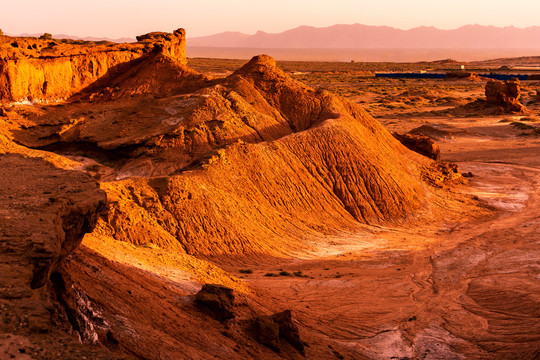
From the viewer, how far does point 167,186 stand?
18.5m

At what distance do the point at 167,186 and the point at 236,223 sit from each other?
89.5 inches

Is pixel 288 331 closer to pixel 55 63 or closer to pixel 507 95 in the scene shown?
pixel 55 63

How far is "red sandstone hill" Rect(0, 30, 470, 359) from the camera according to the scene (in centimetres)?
887

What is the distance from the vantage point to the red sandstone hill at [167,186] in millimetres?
8867

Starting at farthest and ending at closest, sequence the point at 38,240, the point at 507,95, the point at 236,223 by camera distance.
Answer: the point at 507,95
the point at 236,223
the point at 38,240

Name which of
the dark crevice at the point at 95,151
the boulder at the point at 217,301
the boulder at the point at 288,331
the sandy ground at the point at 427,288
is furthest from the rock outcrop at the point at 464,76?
the boulder at the point at 217,301

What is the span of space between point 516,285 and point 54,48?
22.2m

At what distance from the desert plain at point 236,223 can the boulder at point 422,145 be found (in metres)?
0.10

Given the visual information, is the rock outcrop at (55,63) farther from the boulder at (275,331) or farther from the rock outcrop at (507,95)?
the rock outcrop at (507,95)

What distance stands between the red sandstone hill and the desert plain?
5 centimetres

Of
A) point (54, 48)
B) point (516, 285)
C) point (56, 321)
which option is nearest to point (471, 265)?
point (516, 285)

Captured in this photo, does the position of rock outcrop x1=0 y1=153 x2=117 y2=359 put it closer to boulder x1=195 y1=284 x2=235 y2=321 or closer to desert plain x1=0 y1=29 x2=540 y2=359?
desert plain x1=0 y1=29 x2=540 y2=359

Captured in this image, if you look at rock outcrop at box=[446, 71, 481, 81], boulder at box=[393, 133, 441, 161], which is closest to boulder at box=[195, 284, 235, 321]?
boulder at box=[393, 133, 441, 161]

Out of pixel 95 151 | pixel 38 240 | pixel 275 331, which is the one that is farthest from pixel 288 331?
pixel 95 151
